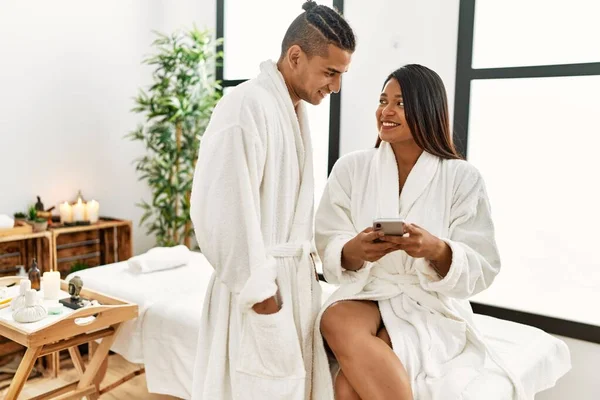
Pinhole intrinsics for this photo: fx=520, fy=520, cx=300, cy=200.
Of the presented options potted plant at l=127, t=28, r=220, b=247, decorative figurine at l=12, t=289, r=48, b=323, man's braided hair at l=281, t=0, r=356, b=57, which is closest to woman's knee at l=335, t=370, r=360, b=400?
man's braided hair at l=281, t=0, r=356, b=57

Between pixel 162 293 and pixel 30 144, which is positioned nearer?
pixel 162 293

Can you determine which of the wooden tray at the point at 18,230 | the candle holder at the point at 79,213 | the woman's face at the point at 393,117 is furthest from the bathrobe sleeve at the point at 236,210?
the candle holder at the point at 79,213

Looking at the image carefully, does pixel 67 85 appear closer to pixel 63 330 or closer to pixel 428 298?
pixel 63 330

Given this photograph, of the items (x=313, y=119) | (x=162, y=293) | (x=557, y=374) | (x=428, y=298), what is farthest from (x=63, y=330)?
(x=313, y=119)

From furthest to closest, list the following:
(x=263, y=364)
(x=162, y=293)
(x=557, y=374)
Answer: (x=162, y=293)
(x=557, y=374)
(x=263, y=364)

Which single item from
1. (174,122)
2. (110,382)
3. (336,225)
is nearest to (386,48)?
(174,122)

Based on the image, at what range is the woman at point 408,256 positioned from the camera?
1.34 m

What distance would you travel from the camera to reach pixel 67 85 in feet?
11.3

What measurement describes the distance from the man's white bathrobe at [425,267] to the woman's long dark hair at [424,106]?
44 mm

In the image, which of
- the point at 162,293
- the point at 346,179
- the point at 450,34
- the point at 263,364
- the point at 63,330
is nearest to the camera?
the point at 263,364

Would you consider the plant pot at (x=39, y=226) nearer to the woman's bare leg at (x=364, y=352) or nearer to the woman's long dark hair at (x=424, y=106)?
the woman's bare leg at (x=364, y=352)

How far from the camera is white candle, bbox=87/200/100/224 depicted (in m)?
3.37

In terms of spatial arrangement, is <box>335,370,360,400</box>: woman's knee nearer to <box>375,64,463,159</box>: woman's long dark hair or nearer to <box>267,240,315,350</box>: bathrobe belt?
<box>267,240,315,350</box>: bathrobe belt

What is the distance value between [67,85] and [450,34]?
2.45m
